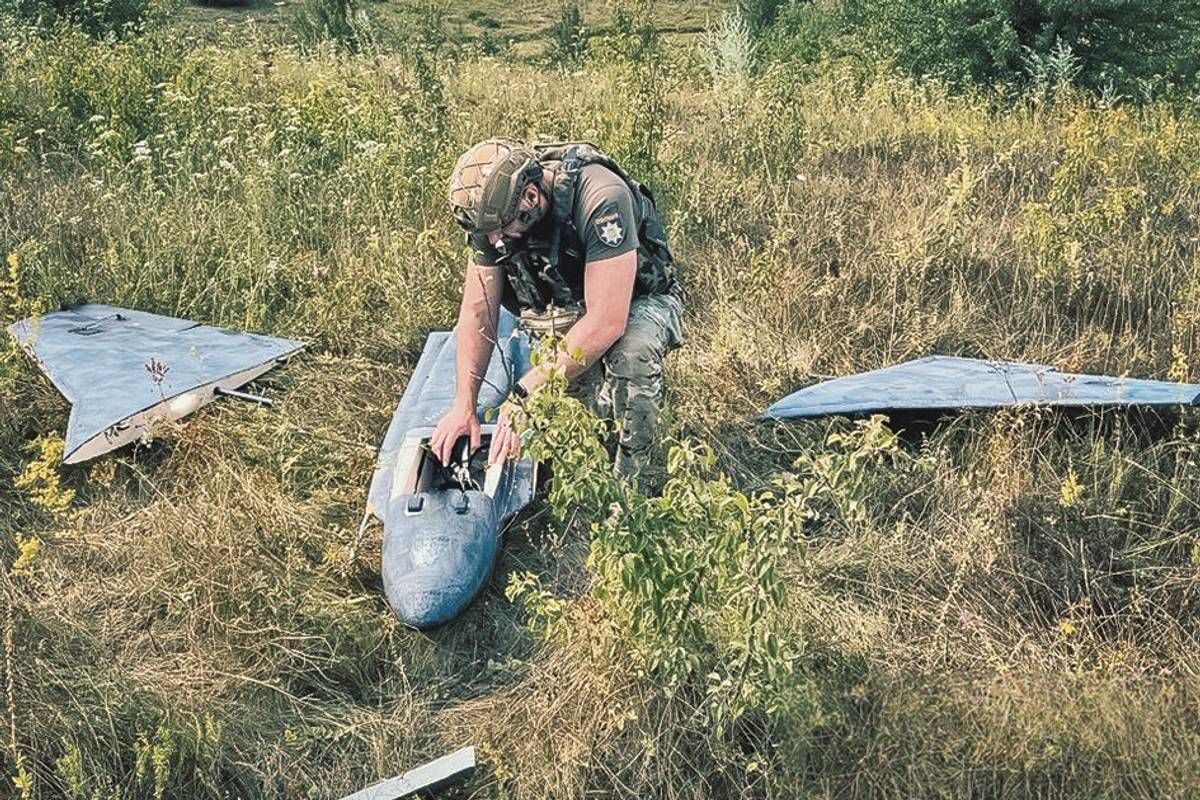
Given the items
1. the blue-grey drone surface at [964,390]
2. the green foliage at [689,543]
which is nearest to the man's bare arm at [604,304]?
the blue-grey drone surface at [964,390]

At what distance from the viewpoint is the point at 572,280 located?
14.9 ft

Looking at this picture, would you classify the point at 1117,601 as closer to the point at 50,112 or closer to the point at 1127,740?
the point at 1127,740

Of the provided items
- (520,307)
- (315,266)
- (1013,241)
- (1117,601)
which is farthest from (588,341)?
(1013,241)

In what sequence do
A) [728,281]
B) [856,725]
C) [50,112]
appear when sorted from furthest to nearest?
1. [50,112]
2. [728,281]
3. [856,725]

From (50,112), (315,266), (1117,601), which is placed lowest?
(1117,601)

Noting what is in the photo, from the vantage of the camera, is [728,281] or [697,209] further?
[697,209]

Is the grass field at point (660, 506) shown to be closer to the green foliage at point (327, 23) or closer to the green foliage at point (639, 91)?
the green foliage at point (639, 91)

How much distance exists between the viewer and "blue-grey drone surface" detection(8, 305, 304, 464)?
4.81 m

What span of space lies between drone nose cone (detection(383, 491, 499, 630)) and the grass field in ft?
0.54

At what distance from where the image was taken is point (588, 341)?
410cm

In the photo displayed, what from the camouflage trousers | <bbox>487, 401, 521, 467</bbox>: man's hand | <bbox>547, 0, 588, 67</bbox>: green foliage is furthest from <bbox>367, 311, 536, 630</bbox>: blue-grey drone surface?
<bbox>547, 0, 588, 67</bbox>: green foliage

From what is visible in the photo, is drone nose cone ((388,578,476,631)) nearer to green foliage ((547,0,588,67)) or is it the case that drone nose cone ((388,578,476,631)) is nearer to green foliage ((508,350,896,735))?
green foliage ((508,350,896,735))

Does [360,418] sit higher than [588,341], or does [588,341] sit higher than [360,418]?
[588,341]

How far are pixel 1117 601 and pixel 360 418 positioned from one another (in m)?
3.19
